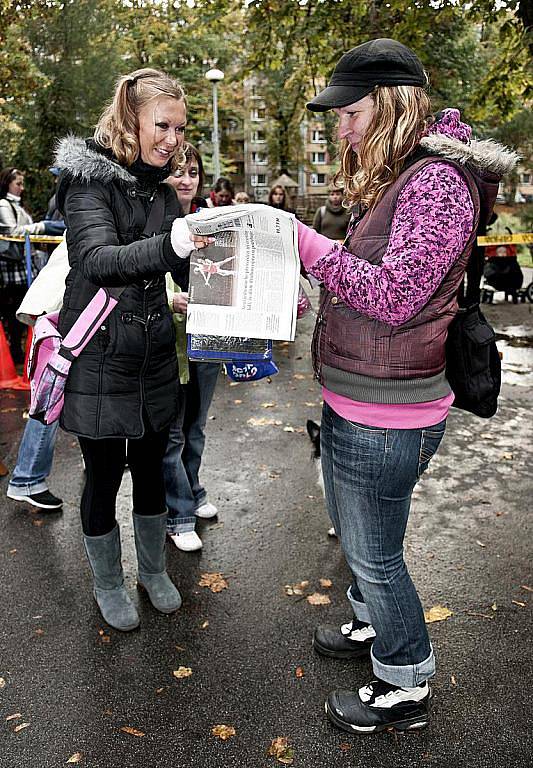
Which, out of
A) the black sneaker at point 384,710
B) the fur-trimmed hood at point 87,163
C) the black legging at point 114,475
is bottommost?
the black sneaker at point 384,710

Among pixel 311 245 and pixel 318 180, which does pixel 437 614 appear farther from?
pixel 318 180

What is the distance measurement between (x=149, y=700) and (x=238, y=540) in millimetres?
1464

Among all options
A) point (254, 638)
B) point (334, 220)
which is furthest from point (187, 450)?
point (334, 220)

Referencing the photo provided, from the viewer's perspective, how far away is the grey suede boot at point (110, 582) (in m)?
3.48

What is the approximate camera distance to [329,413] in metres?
2.80

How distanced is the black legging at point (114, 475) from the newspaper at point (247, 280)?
94cm

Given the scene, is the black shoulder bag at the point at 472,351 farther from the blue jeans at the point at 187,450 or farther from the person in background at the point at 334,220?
the person in background at the point at 334,220

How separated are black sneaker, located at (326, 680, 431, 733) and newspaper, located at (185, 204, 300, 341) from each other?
143cm

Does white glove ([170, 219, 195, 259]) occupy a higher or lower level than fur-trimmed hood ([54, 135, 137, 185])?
lower

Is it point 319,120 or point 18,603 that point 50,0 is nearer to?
point 18,603

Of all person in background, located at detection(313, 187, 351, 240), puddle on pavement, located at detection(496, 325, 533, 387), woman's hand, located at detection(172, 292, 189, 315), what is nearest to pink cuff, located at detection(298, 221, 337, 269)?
woman's hand, located at detection(172, 292, 189, 315)

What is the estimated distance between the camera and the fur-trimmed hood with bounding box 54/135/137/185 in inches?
113

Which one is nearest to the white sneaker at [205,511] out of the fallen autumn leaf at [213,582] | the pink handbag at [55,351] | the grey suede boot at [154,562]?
the fallen autumn leaf at [213,582]

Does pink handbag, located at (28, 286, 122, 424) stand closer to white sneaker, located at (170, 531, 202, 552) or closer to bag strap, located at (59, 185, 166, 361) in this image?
bag strap, located at (59, 185, 166, 361)
